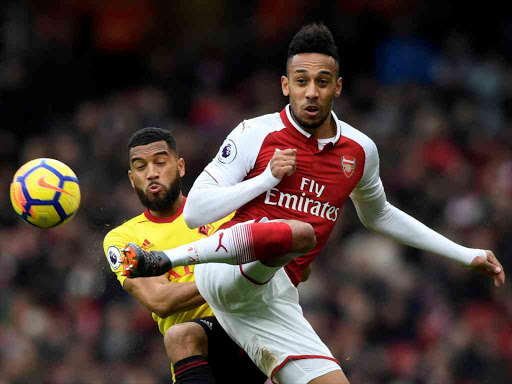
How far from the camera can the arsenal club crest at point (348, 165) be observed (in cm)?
574

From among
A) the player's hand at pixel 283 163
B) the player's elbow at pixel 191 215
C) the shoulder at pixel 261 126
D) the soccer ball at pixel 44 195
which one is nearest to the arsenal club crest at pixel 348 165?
the shoulder at pixel 261 126

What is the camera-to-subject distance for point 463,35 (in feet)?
44.7

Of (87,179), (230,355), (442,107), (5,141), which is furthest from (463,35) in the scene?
(230,355)

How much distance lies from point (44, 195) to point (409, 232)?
230 cm

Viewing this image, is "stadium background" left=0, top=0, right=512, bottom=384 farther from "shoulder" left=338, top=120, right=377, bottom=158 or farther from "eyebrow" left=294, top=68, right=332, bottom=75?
"eyebrow" left=294, top=68, right=332, bottom=75

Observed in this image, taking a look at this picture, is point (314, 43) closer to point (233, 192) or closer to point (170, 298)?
point (233, 192)

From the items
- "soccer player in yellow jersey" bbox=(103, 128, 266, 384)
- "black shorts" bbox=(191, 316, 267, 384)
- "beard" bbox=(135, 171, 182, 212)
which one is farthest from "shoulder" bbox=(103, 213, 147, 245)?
"black shorts" bbox=(191, 316, 267, 384)

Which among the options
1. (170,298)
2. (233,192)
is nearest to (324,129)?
(233,192)

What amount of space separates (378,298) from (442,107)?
10.3 ft

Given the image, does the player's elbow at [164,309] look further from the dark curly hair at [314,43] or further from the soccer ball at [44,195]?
the dark curly hair at [314,43]

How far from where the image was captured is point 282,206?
5555 mm

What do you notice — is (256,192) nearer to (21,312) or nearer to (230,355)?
(230,355)

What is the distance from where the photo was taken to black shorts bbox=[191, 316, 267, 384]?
5801mm

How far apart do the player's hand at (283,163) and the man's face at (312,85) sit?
41 centimetres
